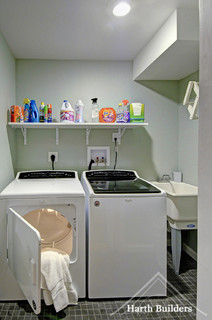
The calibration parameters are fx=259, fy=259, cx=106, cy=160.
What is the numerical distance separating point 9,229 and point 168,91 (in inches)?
91.8

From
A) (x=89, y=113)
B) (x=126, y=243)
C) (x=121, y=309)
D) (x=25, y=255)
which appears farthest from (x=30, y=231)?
(x=89, y=113)

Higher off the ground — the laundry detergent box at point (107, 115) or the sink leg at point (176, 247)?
the laundry detergent box at point (107, 115)

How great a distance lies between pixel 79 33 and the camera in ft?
7.48

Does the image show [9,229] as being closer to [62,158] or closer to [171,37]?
[62,158]

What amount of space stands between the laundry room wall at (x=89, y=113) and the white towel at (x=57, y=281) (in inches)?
49.4

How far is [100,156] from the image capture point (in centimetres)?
307

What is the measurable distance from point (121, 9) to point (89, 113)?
51.5 inches

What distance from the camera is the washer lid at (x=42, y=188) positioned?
6.56ft

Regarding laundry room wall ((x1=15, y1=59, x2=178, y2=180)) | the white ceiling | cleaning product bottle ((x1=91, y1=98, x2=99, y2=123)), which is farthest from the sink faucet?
the white ceiling

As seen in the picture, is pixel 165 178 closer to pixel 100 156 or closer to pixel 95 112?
pixel 100 156

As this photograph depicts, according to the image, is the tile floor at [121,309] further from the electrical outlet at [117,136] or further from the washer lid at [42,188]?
the electrical outlet at [117,136]

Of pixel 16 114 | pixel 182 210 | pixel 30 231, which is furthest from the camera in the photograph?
pixel 16 114

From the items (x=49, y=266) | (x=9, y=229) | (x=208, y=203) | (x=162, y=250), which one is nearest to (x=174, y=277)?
(x=162, y=250)

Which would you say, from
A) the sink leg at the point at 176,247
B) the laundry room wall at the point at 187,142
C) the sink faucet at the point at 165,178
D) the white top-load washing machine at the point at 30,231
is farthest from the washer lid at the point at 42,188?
the laundry room wall at the point at 187,142
